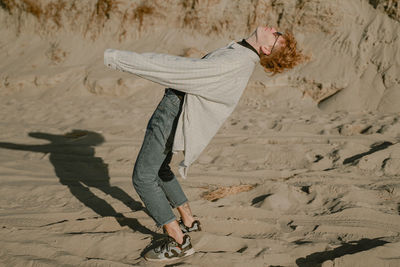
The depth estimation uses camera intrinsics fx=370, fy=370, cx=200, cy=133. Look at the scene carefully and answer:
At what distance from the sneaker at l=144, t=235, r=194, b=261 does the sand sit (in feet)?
0.25

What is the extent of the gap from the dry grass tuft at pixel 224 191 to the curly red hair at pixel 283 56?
4.58 ft

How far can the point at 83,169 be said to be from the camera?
4105 mm

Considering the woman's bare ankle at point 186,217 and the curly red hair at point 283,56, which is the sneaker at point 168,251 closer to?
the woman's bare ankle at point 186,217

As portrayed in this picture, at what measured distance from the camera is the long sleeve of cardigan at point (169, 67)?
1.96 meters

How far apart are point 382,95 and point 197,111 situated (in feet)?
17.1

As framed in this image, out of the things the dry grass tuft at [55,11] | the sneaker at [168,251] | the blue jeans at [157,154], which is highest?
the dry grass tuft at [55,11]

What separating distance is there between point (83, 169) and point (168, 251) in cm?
220

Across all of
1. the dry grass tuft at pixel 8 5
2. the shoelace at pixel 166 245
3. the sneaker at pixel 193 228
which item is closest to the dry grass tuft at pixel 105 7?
the dry grass tuft at pixel 8 5

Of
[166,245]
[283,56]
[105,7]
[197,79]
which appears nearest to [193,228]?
[166,245]

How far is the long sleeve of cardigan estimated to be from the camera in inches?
77.2

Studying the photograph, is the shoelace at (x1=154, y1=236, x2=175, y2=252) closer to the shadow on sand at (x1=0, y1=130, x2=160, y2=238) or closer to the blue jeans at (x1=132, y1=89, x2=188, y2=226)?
the blue jeans at (x1=132, y1=89, x2=188, y2=226)

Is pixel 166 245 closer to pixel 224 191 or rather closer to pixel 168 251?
pixel 168 251

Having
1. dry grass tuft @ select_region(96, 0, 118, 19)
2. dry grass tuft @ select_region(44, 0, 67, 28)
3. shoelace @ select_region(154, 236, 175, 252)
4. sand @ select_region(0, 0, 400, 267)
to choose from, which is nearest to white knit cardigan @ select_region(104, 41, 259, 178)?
shoelace @ select_region(154, 236, 175, 252)

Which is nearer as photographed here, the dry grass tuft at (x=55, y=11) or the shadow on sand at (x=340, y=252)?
the shadow on sand at (x=340, y=252)
